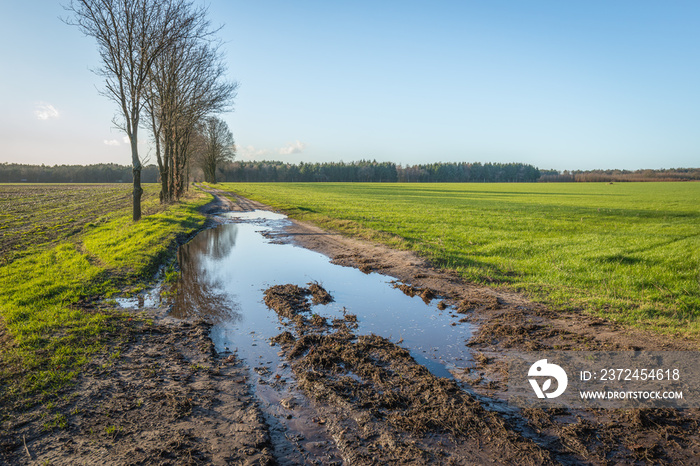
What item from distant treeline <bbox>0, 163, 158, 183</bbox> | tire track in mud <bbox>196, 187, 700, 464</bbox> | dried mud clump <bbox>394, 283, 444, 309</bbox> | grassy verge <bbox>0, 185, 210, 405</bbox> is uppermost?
distant treeline <bbox>0, 163, 158, 183</bbox>

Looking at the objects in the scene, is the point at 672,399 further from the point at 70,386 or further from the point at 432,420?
the point at 70,386

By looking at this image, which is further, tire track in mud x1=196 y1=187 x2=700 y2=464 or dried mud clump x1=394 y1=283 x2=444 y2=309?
dried mud clump x1=394 y1=283 x2=444 y2=309

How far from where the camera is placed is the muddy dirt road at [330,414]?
3789 mm

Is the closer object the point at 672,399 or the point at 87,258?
the point at 672,399

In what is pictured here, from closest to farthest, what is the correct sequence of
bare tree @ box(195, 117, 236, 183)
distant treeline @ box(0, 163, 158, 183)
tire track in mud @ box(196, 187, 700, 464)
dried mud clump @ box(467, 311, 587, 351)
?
tire track in mud @ box(196, 187, 700, 464) → dried mud clump @ box(467, 311, 587, 351) → bare tree @ box(195, 117, 236, 183) → distant treeline @ box(0, 163, 158, 183)

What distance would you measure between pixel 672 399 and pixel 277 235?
1601 centimetres

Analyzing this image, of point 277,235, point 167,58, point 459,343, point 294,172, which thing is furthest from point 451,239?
point 294,172

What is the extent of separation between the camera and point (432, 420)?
4328 millimetres

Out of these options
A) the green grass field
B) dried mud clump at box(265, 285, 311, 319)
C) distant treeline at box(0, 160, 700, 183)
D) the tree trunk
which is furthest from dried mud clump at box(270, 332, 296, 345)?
distant treeline at box(0, 160, 700, 183)

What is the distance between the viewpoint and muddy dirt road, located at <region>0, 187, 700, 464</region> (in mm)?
3789

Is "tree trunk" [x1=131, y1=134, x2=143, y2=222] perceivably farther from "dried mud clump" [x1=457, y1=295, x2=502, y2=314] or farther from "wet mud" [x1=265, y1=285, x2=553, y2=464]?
"dried mud clump" [x1=457, y1=295, x2=502, y2=314]

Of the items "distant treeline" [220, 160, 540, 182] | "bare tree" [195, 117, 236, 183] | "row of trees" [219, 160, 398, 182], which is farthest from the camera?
"distant treeline" [220, 160, 540, 182]

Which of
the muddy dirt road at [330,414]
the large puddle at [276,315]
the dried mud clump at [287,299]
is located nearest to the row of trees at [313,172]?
the large puddle at [276,315]

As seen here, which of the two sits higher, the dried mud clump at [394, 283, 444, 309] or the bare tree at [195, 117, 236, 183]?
the bare tree at [195, 117, 236, 183]
